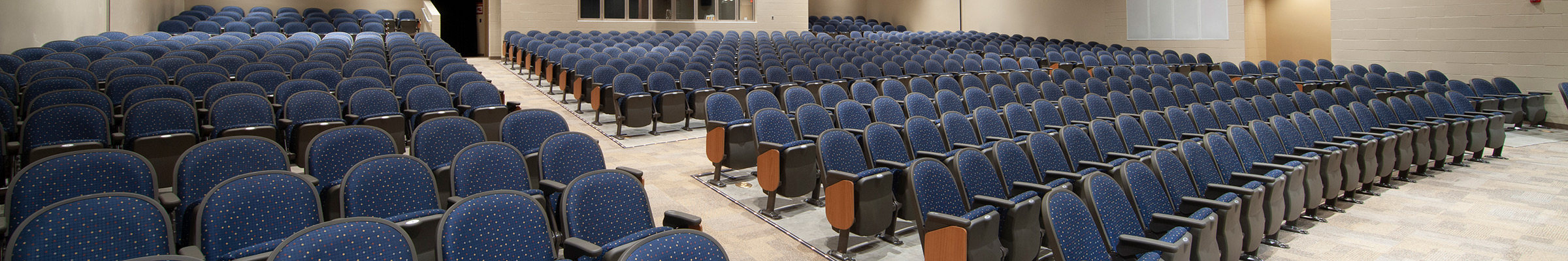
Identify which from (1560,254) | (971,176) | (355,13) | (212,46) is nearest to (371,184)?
(971,176)

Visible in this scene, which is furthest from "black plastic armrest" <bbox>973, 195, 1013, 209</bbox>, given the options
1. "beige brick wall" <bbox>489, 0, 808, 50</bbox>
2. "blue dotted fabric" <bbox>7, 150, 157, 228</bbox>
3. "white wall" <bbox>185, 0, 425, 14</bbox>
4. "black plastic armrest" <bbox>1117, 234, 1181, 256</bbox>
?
"white wall" <bbox>185, 0, 425, 14</bbox>

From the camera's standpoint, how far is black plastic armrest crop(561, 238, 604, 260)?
2403 millimetres

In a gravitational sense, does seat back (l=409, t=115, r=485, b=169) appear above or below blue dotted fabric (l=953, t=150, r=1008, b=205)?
above

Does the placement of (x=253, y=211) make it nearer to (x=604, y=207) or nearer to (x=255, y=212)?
(x=255, y=212)

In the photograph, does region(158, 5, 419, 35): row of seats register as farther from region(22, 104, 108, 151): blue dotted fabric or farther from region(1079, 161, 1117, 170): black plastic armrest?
region(1079, 161, 1117, 170): black plastic armrest

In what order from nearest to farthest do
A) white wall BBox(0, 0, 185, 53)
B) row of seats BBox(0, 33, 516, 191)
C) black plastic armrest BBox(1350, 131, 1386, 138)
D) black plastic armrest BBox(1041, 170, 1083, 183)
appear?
black plastic armrest BBox(1041, 170, 1083, 183), row of seats BBox(0, 33, 516, 191), black plastic armrest BBox(1350, 131, 1386, 138), white wall BBox(0, 0, 185, 53)

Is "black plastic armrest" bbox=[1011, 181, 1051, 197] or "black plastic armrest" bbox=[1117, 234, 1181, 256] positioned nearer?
"black plastic armrest" bbox=[1117, 234, 1181, 256]

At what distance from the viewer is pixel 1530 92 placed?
8.16m

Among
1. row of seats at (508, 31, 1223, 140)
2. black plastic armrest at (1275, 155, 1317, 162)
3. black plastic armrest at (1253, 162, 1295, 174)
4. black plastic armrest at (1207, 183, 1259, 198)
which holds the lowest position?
black plastic armrest at (1207, 183, 1259, 198)

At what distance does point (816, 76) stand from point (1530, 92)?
6.55m

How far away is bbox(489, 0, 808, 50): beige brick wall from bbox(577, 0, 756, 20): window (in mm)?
124

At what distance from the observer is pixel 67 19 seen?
8594 mm

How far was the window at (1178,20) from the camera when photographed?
1214 centimetres

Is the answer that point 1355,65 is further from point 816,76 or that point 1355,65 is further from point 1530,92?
point 816,76
